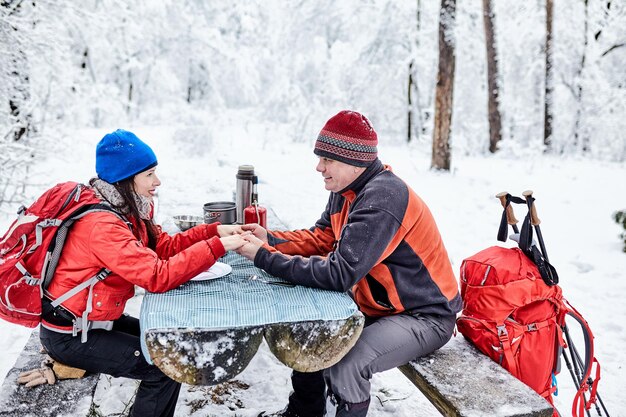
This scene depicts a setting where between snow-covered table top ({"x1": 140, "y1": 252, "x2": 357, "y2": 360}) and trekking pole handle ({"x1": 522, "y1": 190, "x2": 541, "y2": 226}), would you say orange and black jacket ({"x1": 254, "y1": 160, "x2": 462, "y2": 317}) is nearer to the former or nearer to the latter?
snow-covered table top ({"x1": 140, "y1": 252, "x2": 357, "y2": 360})

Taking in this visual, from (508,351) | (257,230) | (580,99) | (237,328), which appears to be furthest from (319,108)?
(237,328)

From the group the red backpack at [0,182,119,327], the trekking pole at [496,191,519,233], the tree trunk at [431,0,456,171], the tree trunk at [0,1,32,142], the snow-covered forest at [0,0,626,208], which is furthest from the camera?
the snow-covered forest at [0,0,626,208]

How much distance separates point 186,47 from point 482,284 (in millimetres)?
21226

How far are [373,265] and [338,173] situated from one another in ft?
1.92

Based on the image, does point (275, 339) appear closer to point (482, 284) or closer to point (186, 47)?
point (482, 284)

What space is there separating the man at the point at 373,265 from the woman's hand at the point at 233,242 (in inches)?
1.8

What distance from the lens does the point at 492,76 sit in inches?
547

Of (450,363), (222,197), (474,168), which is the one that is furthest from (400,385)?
(474,168)

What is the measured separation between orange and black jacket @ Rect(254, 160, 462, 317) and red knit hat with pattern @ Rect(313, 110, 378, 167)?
10 centimetres

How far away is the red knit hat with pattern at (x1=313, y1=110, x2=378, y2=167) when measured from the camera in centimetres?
256

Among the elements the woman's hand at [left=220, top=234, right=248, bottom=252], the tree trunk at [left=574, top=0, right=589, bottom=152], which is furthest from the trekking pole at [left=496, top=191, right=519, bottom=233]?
the tree trunk at [left=574, top=0, right=589, bottom=152]

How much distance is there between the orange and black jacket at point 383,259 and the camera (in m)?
2.28

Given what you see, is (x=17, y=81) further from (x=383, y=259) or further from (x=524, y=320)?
(x=524, y=320)

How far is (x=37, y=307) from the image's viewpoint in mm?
2240
